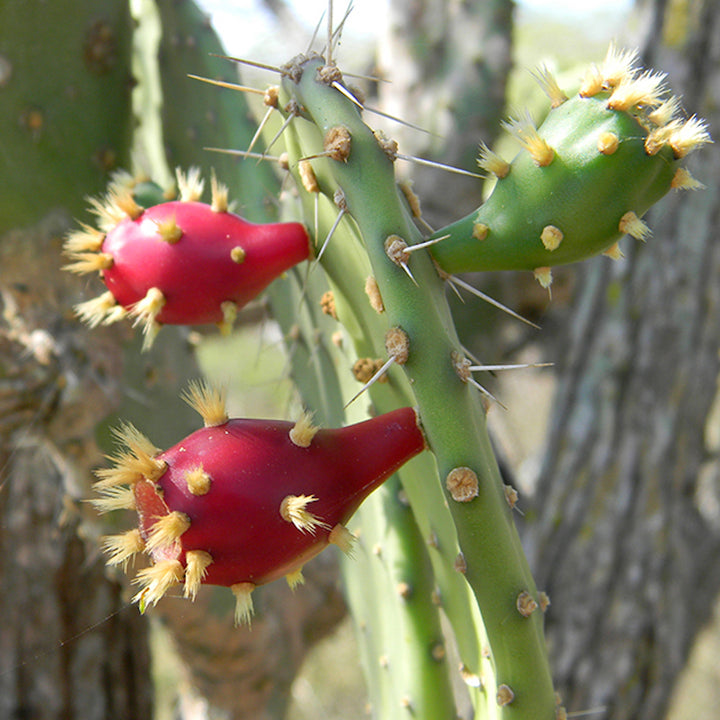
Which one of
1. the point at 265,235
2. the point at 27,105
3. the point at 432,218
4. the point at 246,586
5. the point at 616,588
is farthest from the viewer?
the point at 432,218

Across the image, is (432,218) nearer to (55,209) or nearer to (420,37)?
(420,37)

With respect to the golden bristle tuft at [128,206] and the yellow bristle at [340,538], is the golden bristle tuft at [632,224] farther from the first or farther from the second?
the golden bristle tuft at [128,206]

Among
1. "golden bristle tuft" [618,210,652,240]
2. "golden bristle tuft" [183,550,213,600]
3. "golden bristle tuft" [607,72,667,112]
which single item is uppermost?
"golden bristle tuft" [607,72,667,112]

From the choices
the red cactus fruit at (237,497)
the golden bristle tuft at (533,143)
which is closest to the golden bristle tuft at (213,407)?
the red cactus fruit at (237,497)

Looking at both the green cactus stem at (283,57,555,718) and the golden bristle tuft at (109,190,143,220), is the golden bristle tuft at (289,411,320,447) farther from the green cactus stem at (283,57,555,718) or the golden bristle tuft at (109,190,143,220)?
the golden bristle tuft at (109,190,143,220)

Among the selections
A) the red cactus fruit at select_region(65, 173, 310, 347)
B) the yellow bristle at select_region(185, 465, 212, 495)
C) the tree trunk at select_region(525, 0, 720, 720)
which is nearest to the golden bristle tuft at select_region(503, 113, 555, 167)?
the red cactus fruit at select_region(65, 173, 310, 347)

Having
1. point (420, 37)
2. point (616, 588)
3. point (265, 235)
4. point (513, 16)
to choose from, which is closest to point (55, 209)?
point (265, 235)

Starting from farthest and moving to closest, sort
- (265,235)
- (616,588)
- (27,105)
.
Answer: (616,588)
(27,105)
(265,235)
